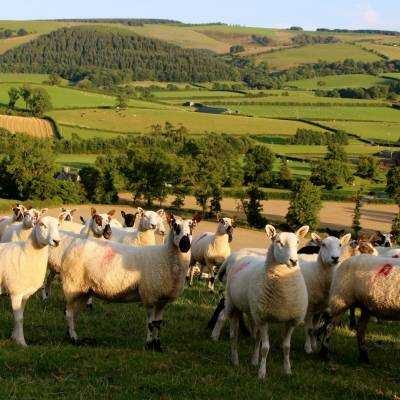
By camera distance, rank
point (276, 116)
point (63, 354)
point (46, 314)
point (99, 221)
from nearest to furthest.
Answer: point (63, 354)
point (46, 314)
point (99, 221)
point (276, 116)

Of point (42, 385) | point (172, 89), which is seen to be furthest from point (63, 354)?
point (172, 89)

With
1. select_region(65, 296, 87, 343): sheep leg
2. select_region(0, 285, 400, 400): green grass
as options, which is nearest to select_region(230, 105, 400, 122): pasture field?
select_region(0, 285, 400, 400): green grass

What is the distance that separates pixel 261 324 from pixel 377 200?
69.9m

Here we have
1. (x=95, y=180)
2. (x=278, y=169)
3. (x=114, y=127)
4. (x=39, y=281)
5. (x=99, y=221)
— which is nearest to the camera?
(x=39, y=281)

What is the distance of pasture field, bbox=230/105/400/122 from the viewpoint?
13225 centimetres

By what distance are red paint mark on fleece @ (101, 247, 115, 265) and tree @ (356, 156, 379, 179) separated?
8068cm

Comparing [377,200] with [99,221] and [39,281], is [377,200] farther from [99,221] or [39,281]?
[39,281]

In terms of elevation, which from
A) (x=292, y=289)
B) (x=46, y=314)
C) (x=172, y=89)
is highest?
(x=292, y=289)

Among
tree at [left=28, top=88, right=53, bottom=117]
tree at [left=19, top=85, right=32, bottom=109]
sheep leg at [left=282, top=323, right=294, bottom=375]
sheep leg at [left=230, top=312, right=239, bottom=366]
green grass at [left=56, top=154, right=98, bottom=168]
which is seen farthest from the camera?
tree at [left=19, top=85, right=32, bottom=109]

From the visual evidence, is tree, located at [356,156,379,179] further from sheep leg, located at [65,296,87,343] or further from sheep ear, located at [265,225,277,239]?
sheep ear, located at [265,225,277,239]

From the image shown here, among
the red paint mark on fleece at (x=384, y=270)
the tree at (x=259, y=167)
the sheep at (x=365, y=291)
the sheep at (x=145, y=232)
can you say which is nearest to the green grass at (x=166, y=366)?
the sheep at (x=365, y=291)

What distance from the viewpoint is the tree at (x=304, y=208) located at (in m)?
66.1

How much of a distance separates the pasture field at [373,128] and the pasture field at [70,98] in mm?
47807

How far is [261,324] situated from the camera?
12.1 m
